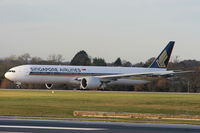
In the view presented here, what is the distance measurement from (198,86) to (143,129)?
231 feet

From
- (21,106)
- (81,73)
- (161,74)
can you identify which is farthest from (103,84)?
(21,106)

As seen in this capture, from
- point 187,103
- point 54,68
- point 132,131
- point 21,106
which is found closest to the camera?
point 132,131

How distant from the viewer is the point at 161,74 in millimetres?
73688

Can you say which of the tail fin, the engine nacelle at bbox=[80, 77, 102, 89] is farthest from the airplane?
the tail fin

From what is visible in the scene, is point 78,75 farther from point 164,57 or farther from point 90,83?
point 164,57

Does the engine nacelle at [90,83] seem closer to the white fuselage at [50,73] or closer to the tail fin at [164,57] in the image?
the white fuselage at [50,73]

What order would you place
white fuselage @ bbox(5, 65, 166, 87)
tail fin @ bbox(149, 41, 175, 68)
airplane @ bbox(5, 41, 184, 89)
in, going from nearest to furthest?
white fuselage @ bbox(5, 65, 166, 87), airplane @ bbox(5, 41, 184, 89), tail fin @ bbox(149, 41, 175, 68)

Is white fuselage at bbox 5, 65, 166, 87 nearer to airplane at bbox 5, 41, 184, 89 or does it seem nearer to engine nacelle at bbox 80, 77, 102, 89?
airplane at bbox 5, 41, 184, 89

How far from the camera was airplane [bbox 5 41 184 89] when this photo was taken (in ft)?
219

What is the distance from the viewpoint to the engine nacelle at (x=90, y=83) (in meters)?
67.9

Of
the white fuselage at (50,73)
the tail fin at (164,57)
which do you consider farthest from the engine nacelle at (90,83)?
the tail fin at (164,57)

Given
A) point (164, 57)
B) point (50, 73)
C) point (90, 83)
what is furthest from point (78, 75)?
point (164, 57)

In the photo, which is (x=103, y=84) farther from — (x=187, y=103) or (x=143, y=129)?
(x=143, y=129)

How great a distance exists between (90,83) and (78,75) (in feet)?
8.51
